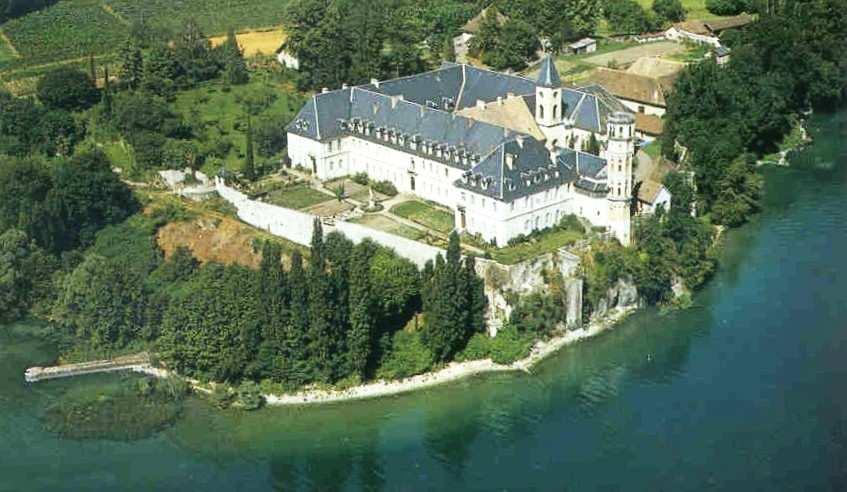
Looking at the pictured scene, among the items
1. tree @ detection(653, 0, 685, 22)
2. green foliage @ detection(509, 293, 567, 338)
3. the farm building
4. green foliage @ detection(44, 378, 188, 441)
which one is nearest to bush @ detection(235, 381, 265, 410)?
green foliage @ detection(44, 378, 188, 441)

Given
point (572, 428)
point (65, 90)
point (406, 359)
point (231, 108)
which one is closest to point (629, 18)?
point (231, 108)

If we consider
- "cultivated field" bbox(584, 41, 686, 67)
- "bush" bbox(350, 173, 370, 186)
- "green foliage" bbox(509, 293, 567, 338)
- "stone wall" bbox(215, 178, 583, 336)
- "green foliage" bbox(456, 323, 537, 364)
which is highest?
"cultivated field" bbox(584, 41, 686, 67)

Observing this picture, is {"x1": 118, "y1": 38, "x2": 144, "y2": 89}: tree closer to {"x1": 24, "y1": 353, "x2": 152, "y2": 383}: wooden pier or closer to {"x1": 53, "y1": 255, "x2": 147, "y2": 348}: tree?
{"x1": 53, "y1": 255, "x2": 147, "y2": 348}: tree

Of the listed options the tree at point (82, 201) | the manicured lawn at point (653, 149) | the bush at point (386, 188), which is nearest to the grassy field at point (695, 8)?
the manicured lawn at point (653, 149)

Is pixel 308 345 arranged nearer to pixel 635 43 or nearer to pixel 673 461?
pixel 673 461

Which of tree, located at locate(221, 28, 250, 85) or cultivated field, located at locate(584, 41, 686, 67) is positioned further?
cultivated field, located at locate(584, 41, 686, 67)
